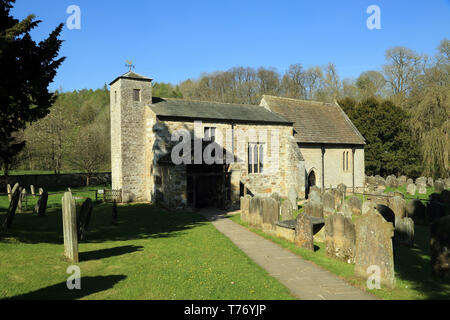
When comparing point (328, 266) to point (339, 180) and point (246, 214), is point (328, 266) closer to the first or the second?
point (246, 214)

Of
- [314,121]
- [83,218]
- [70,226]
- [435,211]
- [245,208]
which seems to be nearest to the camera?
[70,226]

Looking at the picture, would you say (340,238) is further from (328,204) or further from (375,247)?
(328,204)

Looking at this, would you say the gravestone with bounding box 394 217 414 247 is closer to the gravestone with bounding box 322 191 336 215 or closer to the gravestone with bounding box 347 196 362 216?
the gravestone with bounding box 347 196 362 216

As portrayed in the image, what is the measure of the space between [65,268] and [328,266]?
6.86 m

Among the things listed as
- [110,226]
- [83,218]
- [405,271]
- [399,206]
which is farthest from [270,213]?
[83,218]

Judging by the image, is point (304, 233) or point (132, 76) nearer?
point (304, 233)

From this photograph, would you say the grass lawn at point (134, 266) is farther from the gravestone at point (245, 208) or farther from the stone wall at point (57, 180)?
the stone wall at point (57, 180)

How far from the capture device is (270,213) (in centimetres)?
1223

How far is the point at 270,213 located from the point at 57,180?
92.0ft

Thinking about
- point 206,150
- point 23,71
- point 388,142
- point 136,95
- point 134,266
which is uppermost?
point 136,95

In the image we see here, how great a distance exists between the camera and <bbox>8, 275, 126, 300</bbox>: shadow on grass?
5728mm

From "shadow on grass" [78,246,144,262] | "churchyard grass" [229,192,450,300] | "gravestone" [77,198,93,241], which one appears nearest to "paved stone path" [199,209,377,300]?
"churchyard grass" [229,192,450,300]

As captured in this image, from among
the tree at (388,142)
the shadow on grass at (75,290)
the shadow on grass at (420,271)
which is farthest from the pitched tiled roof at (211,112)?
the shadow on grass at (420,271)

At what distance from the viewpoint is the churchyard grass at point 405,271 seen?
20.3ft
